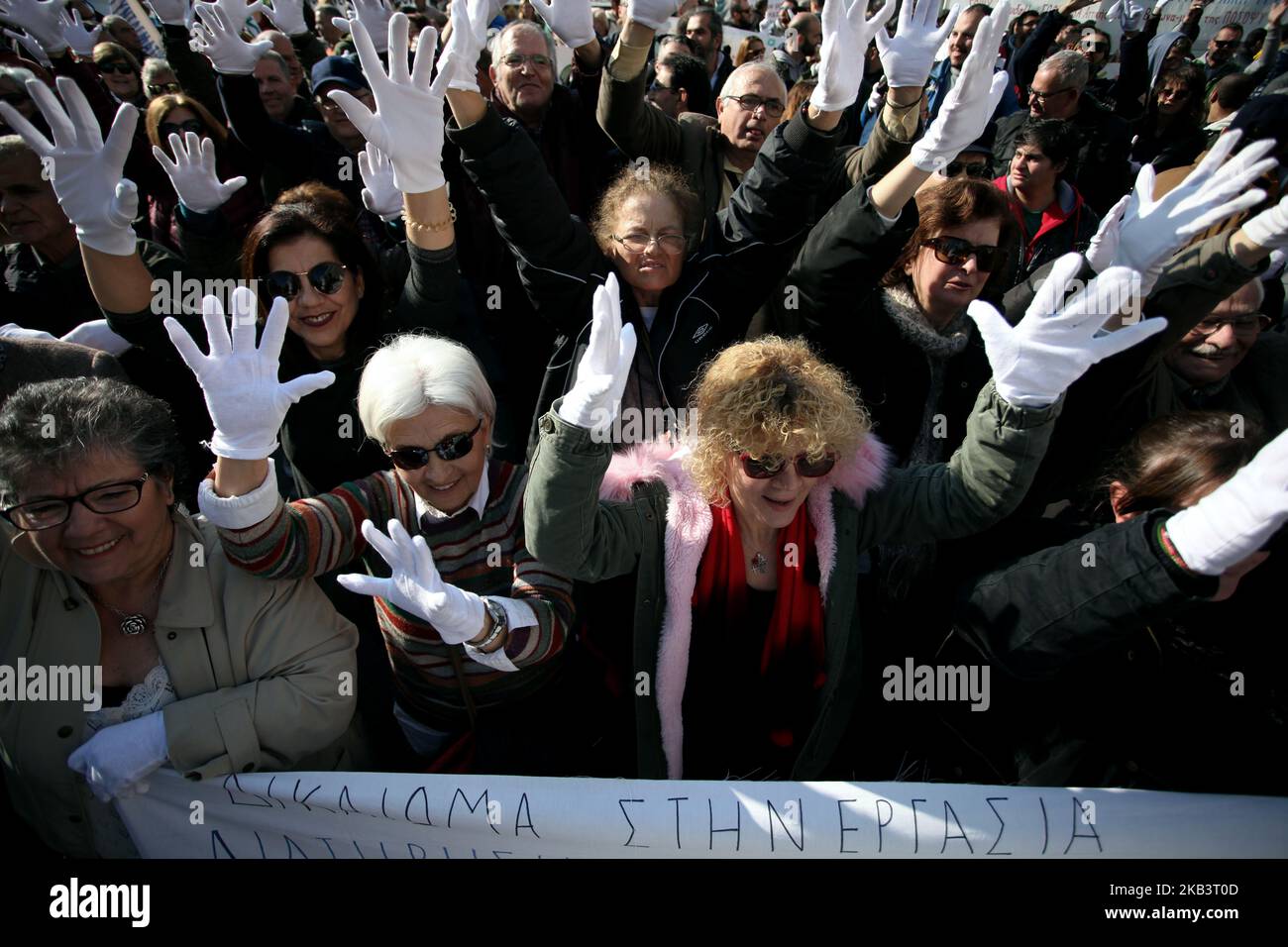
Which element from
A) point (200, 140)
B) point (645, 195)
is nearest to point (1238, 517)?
point (645, 195)

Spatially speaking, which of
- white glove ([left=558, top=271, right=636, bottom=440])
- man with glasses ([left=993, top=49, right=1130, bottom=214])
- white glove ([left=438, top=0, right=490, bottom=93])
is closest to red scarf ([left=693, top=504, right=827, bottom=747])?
white glove ([left=558, top=271, right=636, bottom=440])

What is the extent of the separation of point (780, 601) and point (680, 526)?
0.37 m

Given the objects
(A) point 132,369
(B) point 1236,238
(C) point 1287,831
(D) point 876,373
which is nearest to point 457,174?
(A) point 132,369

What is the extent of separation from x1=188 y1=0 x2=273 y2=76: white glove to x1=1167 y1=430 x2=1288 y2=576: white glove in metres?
4.65

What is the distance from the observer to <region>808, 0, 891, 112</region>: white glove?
265 centimetres

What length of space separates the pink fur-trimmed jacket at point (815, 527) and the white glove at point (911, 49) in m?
1.65

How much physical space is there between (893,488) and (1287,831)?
1.25 m

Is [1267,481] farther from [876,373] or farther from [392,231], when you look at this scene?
[392,231]

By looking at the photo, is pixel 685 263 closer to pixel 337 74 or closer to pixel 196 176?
pixel 196 176

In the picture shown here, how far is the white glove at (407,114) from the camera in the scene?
2.48 m

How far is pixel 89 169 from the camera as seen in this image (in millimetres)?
2590

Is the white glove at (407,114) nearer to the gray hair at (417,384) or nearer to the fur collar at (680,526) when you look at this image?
the gray hair at (417,384)

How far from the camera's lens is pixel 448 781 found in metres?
1.87

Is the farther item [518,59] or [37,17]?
[37,17]
